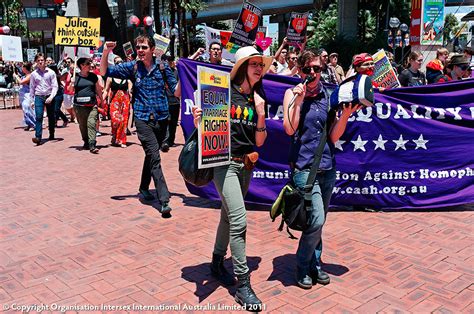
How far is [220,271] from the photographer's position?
13.7 ft

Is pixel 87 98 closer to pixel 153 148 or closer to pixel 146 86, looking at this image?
pixel 146 86

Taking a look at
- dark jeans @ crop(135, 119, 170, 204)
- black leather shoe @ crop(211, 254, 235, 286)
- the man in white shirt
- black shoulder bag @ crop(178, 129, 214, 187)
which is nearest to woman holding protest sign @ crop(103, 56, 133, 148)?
the man in white shirt

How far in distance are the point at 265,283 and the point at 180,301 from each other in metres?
0.74

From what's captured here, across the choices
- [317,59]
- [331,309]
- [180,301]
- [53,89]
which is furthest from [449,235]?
[53,89]

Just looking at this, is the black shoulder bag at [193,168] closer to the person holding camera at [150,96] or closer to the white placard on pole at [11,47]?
the person holding camera at [150,96]

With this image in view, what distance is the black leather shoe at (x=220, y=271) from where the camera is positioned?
162 inches

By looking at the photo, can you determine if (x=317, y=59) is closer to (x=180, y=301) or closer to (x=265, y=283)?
(x=265, y=283)

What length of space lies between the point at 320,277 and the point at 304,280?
0.17 metres

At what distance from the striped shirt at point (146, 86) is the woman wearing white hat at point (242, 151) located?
2.35 metres

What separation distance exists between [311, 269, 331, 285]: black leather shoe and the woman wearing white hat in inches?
27.1

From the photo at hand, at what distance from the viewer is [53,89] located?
11.2 m

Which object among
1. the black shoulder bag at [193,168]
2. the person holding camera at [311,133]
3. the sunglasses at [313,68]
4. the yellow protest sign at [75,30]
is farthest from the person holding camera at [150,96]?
the yellow protest sign at [75,30]

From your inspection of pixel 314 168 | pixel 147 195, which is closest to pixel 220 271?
pixel 314 168

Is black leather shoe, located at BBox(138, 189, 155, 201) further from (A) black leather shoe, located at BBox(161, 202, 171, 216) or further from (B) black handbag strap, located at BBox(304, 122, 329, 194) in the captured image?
(B) black handbag strap, located at BBox(304, 122, 329, 194)
